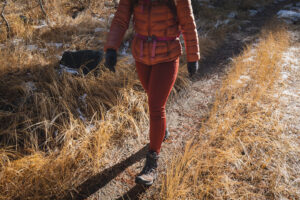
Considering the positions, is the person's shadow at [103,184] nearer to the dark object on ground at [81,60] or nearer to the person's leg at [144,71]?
the person's leg at [144,71]

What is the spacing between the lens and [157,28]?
1.48m

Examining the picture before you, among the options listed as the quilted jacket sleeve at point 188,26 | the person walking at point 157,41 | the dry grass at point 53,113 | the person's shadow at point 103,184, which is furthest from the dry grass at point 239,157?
the quilted jacket sleeve at point 188,26

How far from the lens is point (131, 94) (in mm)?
2807

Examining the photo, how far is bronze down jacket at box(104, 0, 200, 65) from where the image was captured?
1.44m

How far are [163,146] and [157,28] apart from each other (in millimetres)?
1361

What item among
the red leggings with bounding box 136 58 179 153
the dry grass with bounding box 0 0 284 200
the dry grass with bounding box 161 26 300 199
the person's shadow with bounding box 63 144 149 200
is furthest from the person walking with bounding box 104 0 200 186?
the dry grass with bounding box 0 0 284 200

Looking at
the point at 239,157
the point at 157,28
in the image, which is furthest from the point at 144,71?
the point at 239,157

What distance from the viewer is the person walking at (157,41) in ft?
4.76

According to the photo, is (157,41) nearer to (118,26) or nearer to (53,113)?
(118,26)

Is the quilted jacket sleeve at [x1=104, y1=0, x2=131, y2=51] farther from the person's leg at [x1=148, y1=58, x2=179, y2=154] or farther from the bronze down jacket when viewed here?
the person's leg at [x1=148, y1=58, x2=179, y2=154]

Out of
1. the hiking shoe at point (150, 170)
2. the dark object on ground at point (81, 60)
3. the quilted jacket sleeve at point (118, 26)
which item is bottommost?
the hiking shoe at point (150, 170)

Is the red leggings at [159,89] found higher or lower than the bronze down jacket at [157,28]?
lower

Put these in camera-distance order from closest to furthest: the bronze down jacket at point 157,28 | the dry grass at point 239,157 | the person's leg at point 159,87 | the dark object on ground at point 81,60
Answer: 1. the bronze down jacket at point 157,28
2. the person's leg at point 159,87
3. the dry grass at point 239,157
4. the dark object on ground at point 81,60

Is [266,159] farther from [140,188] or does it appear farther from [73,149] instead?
[73,149]
